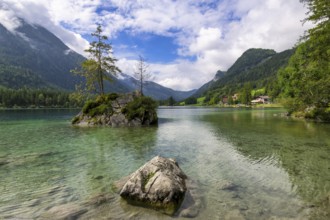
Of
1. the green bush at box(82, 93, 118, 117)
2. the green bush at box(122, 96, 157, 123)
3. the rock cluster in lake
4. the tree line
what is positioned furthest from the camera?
the tree line

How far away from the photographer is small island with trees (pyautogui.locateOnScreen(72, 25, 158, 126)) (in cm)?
4406

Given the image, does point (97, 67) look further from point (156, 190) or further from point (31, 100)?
point (31, 100)

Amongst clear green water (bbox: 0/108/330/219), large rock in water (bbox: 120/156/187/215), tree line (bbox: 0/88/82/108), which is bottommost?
clear green water (bbox: 0/108/330/219)

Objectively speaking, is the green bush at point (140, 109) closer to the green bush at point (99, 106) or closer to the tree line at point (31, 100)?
the green bush at point (99, 106)

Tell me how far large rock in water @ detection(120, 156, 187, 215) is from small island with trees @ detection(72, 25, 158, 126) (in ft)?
108

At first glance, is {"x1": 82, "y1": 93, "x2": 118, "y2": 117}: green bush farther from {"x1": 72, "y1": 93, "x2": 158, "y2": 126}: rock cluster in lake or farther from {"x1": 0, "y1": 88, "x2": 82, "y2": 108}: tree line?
{"x1": 0, "y1": 88, "x2": 82, "y2": 108}: tree line

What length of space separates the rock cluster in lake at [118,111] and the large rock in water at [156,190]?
32.9 meters

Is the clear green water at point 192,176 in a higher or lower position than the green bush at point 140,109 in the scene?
lower

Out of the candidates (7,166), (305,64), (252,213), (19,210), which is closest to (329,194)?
(252,213)

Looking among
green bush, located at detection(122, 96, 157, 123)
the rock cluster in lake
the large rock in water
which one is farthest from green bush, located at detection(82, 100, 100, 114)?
the large rock in water

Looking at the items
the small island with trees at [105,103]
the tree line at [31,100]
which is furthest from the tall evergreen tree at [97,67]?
the tree line at [31,100]

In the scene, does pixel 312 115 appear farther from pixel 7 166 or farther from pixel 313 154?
pixel 7 166

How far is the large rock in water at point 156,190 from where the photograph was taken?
916cm

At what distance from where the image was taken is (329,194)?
34.3 ft
